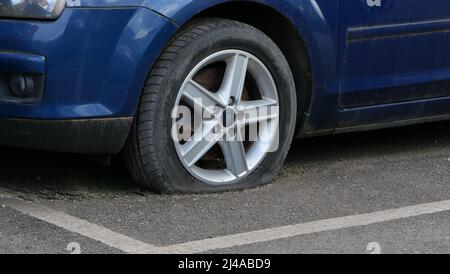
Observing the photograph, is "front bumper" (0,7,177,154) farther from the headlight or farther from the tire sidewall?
the tire sidewall

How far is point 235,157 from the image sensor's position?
197 inches

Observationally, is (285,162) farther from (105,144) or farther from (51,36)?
(51,36)

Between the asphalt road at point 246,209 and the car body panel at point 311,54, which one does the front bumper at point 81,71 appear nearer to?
the car body panel at point 311,54

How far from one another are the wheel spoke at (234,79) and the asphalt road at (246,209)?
48 centimetres

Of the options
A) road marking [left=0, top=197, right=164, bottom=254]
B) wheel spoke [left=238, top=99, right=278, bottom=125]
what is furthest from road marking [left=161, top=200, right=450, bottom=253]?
wheel spoke [left=238, top=99, right=278, bottom=125]

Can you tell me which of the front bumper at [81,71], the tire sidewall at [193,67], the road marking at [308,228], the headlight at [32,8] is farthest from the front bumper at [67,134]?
the road marking at [308,228]

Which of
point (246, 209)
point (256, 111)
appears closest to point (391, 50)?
point (256, 111)

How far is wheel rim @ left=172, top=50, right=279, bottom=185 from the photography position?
487 cm

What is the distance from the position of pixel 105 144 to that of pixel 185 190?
478 mm

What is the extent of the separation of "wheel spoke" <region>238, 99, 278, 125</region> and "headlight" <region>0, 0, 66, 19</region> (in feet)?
3.42

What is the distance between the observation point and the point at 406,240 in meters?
4.43

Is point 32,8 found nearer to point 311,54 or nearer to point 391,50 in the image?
point 311,54
